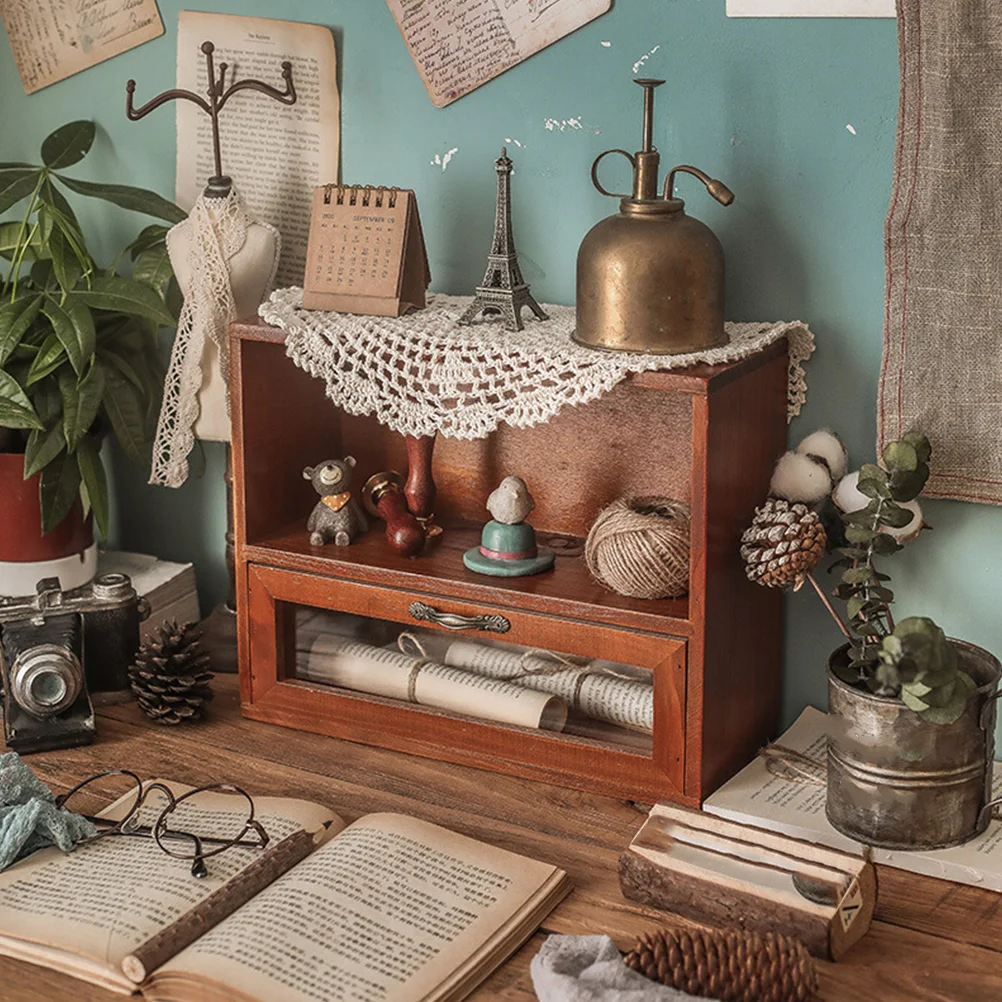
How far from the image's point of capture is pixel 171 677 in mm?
A: 1618

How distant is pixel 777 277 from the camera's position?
4.93 ft

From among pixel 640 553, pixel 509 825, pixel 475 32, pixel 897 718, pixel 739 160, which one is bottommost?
pixel 509 825

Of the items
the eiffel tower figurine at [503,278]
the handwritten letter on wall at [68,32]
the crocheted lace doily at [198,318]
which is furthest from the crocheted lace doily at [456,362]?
the handwritten letter on wall at [68,32]

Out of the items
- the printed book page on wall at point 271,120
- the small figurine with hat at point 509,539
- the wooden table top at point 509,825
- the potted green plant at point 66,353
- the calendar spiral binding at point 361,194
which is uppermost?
the printed book page on wall at point 271,120

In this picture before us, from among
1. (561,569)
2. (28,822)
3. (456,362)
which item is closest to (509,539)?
(561,569)

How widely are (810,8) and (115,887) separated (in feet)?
3.35

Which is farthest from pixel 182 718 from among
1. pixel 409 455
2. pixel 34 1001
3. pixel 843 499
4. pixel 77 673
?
pixel 843 499

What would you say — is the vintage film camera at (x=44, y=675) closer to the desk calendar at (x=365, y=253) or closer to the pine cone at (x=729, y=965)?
the desk calendar at (x=365, y=253)

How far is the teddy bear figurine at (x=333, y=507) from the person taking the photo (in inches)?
62.9

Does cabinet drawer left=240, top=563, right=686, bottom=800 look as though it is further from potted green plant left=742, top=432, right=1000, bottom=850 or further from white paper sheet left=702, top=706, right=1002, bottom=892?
potted green plant left=742, top=432, right=1000, bottom=850

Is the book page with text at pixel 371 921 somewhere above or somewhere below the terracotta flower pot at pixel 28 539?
below

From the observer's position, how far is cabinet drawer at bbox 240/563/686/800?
1.44 m

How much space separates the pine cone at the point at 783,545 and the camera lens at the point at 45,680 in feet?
2.36

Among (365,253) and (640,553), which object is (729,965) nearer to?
(640,553)
